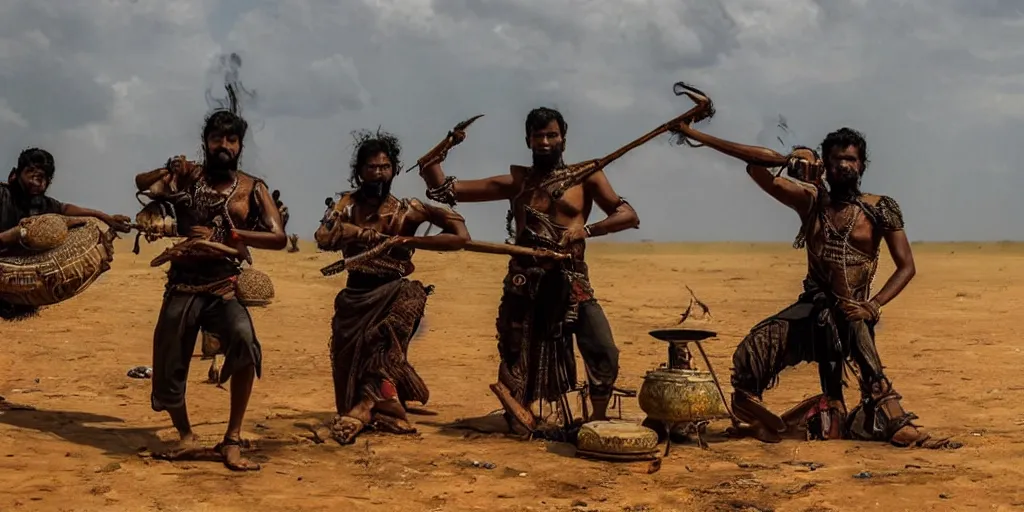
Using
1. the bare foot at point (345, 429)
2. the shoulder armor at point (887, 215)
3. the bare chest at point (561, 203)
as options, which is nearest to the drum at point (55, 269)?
the bare foot at point (345, 429)

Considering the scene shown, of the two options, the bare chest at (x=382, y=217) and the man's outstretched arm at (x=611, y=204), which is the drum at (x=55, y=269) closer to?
the bare chest at (x=382, y=217)

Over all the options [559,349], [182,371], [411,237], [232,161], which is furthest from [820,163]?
[182,371]

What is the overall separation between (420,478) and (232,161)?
2380mm

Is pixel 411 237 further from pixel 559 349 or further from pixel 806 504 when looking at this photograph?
pixel 806 504

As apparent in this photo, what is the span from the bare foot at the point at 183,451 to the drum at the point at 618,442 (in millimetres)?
2533

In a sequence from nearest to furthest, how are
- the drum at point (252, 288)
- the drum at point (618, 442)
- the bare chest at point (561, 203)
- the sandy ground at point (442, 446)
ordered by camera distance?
the sandy ground at point (442, 446) < the drum at point (252, 288) < the drum at point (618, 442) < the bare chest at point (561, 203)

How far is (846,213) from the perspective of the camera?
27.4 feet

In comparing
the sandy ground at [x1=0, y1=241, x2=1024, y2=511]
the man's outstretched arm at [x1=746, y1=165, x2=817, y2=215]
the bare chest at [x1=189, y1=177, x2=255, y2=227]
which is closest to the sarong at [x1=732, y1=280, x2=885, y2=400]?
the sandy ground at [x1=0, y1=241, x2=1024, y2=511]

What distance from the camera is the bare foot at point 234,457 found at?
7.07 m

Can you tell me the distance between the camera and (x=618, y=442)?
7500mm

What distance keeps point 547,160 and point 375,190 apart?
1302 mm

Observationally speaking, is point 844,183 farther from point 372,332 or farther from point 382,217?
point 372,332

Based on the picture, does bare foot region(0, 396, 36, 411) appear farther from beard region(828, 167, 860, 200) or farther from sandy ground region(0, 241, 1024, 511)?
beard region(828, 167, 860, 200)

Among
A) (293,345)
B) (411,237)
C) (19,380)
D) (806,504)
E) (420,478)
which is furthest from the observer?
(293,345)
